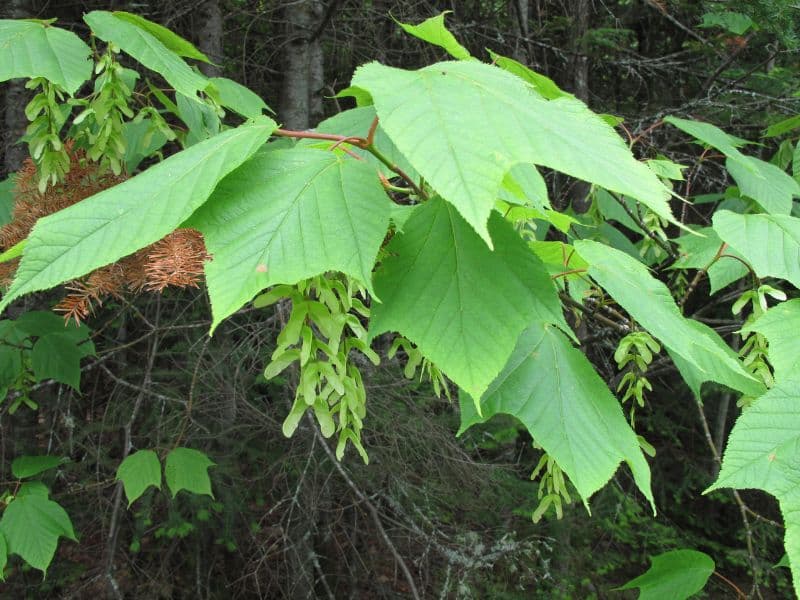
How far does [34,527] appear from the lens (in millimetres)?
3016

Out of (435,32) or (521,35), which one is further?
(521,35)

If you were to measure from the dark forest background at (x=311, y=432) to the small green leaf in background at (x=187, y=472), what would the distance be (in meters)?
0.33

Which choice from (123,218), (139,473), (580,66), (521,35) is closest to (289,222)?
(123,218)

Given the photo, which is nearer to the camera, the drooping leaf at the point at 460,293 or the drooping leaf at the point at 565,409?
the drooping leaf at the point at 460,293

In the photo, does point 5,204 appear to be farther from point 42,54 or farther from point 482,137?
point 482,137

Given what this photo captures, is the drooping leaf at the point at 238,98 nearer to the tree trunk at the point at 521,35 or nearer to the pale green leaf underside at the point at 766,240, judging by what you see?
the pale green leaf underside at the point at 766,240

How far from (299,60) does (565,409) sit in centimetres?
314

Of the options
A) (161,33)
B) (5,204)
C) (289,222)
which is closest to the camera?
(289,222)

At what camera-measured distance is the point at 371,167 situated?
3.48 feet

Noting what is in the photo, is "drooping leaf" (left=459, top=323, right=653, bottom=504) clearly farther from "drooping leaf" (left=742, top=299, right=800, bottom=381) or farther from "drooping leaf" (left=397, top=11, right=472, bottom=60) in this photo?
"drooping leaf" (left=397, top=11, right=472, bottom=60)

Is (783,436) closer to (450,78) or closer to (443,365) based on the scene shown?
(443,365)

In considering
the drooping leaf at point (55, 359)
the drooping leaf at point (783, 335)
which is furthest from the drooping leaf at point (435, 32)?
the drooping leaf at point (55, 359)

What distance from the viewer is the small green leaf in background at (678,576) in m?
2.20

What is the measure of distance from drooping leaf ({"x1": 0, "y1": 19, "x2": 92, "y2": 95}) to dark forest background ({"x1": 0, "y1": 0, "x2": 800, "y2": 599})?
1661 mm
